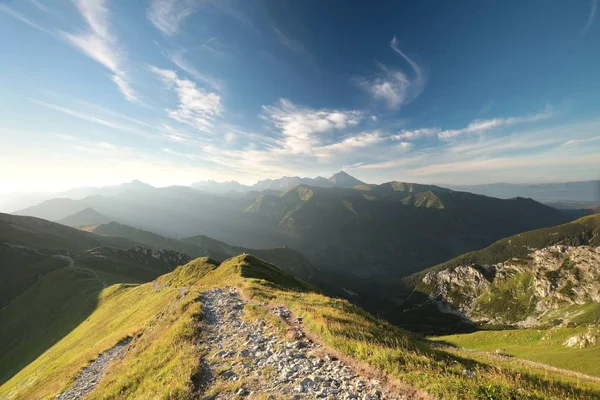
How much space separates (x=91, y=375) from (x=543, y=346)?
76.6 meters

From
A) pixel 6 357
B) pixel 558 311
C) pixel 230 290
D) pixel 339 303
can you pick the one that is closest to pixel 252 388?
pixel 339 303

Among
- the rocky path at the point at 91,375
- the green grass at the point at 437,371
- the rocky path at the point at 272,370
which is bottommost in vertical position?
the rocky path at the point at 91,375

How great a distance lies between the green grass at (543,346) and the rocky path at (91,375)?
195 feet

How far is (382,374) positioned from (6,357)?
369 feet

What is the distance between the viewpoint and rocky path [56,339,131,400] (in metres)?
23.1

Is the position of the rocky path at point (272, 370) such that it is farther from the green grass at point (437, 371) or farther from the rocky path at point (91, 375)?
the rocky path at point (91, 375)

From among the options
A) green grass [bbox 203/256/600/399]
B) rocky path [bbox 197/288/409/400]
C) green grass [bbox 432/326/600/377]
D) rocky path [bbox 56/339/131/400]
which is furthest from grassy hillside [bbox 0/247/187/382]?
green grass [bbox 432/326/600/377]

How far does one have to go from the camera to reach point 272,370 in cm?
1391

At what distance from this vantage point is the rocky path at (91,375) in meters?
23.1

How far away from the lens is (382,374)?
11477 millimetres

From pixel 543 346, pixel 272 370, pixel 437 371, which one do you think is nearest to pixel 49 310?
pixel 272 370

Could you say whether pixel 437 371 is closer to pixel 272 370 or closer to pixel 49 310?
pixel 272 370

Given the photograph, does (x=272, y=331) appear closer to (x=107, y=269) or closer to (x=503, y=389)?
(x=503, y=389)

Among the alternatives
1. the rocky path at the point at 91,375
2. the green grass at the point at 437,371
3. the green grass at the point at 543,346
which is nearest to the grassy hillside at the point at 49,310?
the rocky path at the point at 91,375
